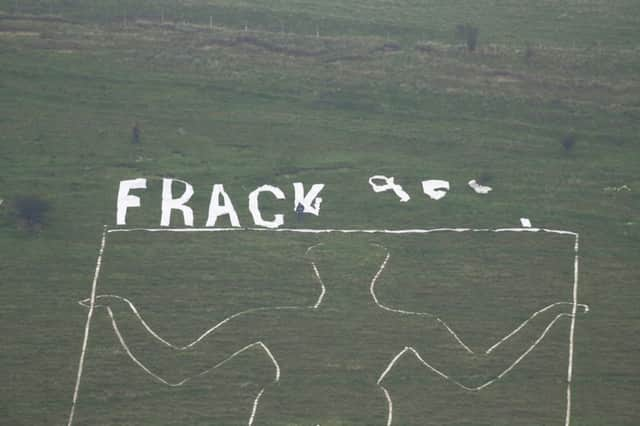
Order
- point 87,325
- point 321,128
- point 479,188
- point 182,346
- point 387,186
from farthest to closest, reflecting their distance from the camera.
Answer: point 321,128
point 479,188
point 387,186
point 87,325
point 182,346

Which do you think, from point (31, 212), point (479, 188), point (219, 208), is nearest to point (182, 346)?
point (219, 208)

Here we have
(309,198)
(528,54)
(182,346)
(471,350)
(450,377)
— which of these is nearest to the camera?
(450,377)

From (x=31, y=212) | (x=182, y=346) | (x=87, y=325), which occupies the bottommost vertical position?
(x=182, y=346)

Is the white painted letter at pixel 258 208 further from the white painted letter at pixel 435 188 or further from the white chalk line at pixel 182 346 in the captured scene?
the white painted letter at pixel 435 188

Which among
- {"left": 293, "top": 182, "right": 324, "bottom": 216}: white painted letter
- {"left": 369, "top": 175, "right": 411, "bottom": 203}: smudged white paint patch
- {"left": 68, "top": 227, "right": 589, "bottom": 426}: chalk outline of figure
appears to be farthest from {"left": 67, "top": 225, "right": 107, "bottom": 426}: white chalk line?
{"left": 369, "top": 175, "right": 411, "bottom": 203}: smudged white paint patch

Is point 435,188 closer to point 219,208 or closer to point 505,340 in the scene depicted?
point 505,340

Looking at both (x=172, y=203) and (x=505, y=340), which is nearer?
(x=505, y=340)
